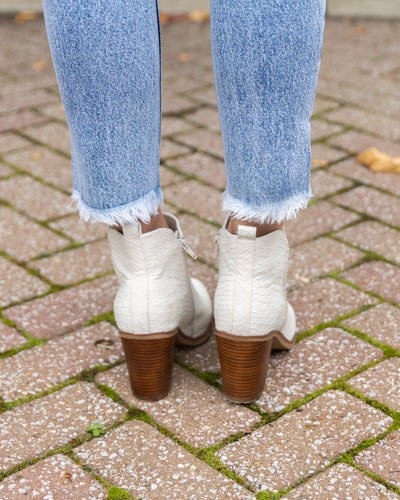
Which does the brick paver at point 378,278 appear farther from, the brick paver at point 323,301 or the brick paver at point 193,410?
the brick paver at point 193,410

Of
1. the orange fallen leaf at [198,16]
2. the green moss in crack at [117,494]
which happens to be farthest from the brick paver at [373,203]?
the orange fallen leaf at [198,16]

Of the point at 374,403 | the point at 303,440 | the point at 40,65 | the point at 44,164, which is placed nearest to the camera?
the point at 303,440

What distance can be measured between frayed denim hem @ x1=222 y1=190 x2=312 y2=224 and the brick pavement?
17.6 inches

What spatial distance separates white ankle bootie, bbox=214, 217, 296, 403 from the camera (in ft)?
4.77

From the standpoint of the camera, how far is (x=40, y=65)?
395 cm

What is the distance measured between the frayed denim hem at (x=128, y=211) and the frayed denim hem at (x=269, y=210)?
0.15 m

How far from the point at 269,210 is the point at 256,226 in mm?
101

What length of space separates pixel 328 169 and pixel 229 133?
1.51 metres

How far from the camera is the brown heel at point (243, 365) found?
149cm

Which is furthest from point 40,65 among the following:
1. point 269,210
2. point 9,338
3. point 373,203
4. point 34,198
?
point 269,210

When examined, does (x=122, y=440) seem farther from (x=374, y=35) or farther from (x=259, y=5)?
(x=374, y=35)

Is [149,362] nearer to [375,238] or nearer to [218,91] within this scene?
[218,91]

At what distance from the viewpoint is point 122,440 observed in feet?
4.85

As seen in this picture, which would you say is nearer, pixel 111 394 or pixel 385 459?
pixel 385 459
